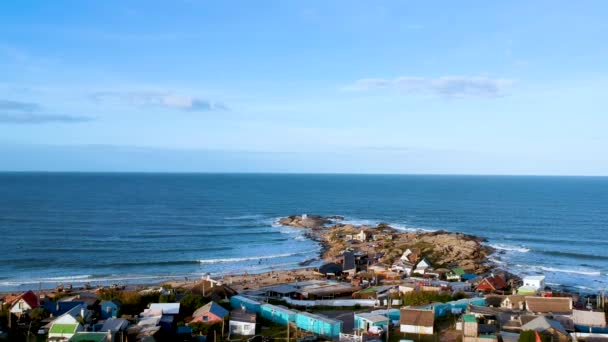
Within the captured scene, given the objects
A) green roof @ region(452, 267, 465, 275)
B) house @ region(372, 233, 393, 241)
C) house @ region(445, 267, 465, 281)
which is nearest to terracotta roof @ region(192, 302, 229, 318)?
house @ region(445, 267, 465, 281)

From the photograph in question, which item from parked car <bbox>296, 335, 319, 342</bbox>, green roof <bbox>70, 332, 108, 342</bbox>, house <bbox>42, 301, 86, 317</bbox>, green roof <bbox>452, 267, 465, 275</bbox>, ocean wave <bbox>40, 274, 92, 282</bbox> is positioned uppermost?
green roof <bbox>70, 332, 108, 342</bbox>

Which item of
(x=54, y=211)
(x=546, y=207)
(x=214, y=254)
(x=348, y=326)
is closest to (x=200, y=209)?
(x=54, y=211)

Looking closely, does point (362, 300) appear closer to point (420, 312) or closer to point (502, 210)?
point (420, 312)

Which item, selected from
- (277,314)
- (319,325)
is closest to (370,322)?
(319,325)

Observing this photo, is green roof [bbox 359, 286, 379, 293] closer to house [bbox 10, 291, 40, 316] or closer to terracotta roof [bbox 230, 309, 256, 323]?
terracotta roof [bbox 230, 309, 256, 323]

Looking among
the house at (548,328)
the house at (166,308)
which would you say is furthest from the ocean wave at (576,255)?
the house at (166,308)

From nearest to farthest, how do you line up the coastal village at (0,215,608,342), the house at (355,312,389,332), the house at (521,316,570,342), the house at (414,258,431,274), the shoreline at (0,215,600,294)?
the house at (521,316,570,342) → the coastal village at (0,215,608,342) → the house at (355,312,389,332) → the shoreline at (0,215,600,294) → the house at (414,258,431,274)
